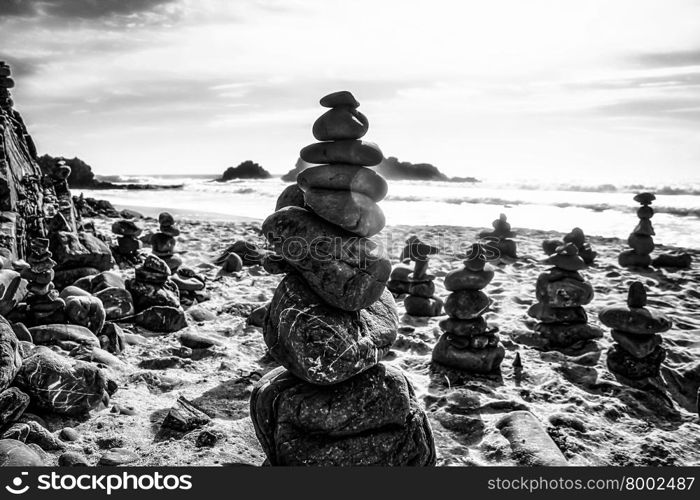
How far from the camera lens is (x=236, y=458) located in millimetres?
3701

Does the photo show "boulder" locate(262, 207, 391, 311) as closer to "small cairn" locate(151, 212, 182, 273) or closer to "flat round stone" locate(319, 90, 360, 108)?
"flat round stone" locate(319, 90, 360, 108)

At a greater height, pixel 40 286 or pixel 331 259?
pixel 331 259

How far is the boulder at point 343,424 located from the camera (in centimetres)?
333

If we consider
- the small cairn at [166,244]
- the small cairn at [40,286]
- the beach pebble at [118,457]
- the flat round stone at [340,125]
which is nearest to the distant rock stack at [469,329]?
the flat round stone at [340,125]

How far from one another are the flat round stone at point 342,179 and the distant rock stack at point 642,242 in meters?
9.26

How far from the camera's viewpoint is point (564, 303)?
21.3 ft

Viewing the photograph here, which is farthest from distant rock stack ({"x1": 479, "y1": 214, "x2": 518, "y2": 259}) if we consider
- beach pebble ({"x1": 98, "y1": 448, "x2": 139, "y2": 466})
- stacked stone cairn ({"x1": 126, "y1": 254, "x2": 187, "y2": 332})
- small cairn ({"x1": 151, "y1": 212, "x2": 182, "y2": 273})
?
beach pebble ({"x1": 98, "y1": 448, "x2": 139, "y2": 466})

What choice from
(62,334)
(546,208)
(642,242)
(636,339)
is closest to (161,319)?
(62,334)

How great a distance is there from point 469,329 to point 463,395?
→ 3.15 ft

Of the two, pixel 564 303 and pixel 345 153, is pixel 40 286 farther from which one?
pixel 564 303

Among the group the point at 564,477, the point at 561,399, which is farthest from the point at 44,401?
the point at 561,399

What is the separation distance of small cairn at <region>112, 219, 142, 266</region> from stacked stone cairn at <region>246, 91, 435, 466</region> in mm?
6644

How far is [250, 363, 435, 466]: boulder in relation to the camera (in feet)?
10.9

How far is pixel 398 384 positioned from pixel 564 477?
135 cm
